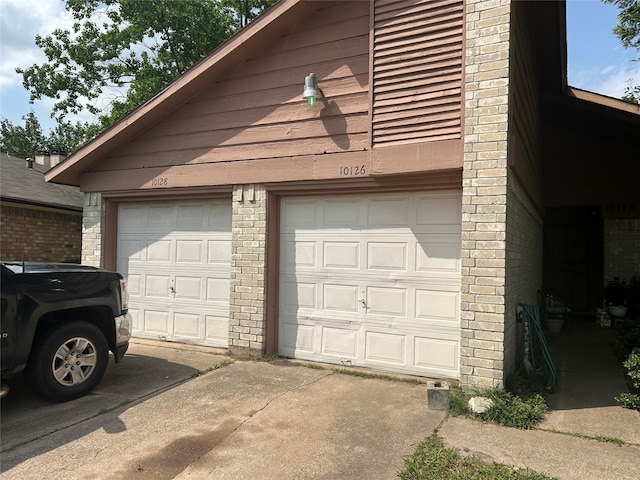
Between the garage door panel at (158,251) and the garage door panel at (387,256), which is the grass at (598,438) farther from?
the garage door panel at (158,251)

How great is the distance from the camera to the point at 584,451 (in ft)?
11.8

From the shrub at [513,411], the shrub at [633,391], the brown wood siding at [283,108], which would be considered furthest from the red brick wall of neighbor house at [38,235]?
the shrub at [633,391]

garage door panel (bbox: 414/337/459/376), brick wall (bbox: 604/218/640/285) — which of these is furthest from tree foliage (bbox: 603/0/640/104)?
garage door panel (bbox: 414/337/459/376)

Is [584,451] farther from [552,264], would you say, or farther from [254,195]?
[552,264]

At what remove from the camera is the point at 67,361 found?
4.65 meters

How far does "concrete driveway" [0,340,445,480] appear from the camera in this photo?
336cm

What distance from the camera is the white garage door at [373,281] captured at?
17.9ft

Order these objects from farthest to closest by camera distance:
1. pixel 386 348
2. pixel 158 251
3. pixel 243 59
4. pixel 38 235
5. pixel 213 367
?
pixel 38 235
pixel 158 251
pixel 243 59
pixel 213 367
pixel 386 348

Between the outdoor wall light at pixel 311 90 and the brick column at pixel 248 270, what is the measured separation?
4.81ft

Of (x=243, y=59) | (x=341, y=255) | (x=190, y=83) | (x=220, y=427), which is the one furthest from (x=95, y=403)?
(x=243, y=59)

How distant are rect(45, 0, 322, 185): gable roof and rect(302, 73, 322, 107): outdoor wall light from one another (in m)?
1.04

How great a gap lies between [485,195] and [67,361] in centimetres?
485

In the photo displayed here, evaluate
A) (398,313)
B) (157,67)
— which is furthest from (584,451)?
(157,67)

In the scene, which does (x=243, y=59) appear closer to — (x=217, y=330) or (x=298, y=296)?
(x=298, y=296)
